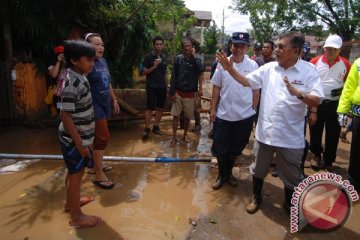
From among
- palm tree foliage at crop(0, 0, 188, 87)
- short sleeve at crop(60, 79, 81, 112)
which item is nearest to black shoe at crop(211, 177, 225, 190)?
short sleeve at crop(60, 79, 81, 112)

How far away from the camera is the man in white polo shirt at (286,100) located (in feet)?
9.57

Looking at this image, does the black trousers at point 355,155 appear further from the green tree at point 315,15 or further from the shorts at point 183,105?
the green tree at point 315,15

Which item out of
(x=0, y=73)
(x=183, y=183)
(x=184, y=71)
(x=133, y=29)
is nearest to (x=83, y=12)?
(x=133, y=29)

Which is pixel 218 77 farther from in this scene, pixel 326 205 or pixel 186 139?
pixel 186 139

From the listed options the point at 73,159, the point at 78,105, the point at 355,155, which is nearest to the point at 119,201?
the point at 73,159

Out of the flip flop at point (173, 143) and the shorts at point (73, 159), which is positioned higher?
the shorts at point (73, 159)

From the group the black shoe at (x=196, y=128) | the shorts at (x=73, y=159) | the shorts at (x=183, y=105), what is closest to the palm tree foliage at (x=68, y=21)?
the shorts at (x=183, y=105)

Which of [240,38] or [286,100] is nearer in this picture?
[286,100]

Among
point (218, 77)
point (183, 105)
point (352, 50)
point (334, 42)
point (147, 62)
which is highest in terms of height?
point (352, 50)

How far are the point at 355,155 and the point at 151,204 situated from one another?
2.54 m

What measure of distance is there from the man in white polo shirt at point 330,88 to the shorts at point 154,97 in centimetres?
284

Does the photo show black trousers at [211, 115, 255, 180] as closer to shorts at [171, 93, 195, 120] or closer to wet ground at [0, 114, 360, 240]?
wet ground at [0, 114, 360, 240]

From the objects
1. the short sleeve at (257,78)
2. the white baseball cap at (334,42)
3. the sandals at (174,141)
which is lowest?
the sandals at (174,141)

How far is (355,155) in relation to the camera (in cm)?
381
